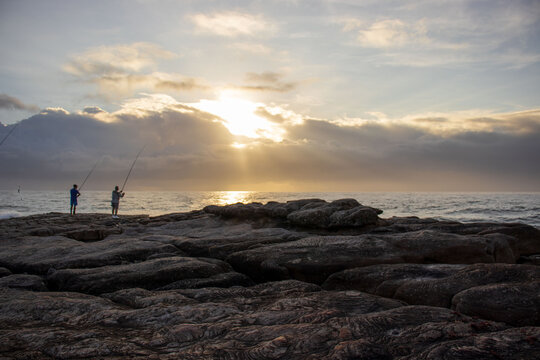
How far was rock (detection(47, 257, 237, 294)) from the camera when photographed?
25.6 ft

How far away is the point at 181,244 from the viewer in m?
12.2

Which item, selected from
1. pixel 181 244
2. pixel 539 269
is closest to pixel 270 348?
pixel 539 269

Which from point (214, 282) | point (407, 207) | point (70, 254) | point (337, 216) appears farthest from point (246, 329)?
point (407, 207)

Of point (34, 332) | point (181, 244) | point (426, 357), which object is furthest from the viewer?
point (181, 244)

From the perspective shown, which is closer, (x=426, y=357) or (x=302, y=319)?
(x=426, y=357)

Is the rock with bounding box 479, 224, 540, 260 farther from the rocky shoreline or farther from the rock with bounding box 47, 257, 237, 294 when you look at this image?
the rock with bounding box 47, 257, 237, 294

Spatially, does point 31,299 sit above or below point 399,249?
below

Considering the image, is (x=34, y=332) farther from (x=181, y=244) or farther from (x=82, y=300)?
(x=181, y=244)

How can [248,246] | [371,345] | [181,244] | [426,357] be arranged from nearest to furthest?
[426,357]
[371,345]
[248,246]
[181,244]

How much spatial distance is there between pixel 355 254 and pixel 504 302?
12.7 feet

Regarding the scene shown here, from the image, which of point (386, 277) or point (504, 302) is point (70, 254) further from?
point (504, 302)

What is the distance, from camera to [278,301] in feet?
18.9

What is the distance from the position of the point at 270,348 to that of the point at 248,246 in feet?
23.7

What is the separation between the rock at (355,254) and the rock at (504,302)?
124 inches
